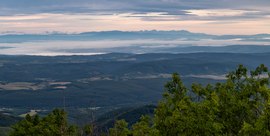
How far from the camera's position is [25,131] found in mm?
37062

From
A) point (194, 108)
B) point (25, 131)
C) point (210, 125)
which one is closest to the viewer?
point (210, 125)

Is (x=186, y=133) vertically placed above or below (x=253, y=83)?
below

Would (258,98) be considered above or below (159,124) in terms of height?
above

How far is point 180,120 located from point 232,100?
5.11 metres

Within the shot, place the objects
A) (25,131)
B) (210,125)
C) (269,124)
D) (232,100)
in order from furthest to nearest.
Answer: (25,131) → (232,100) → (210,125) → (269,124)

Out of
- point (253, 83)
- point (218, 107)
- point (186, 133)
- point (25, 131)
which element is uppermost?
point (253, 83)

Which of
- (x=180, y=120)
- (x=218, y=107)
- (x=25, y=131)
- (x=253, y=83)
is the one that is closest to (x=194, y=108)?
(x=218, y=107)

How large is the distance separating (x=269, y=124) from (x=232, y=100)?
6877mm

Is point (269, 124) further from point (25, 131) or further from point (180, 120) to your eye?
point (25, 131)

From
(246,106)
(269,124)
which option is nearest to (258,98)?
(246,106)

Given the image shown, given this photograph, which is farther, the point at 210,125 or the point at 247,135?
the point at 210,125

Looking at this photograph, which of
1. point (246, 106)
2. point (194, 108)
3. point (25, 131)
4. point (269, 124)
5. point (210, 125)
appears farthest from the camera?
point (25, 131)

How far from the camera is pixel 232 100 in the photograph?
71.3ft

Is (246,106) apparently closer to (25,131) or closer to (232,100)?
(232,100)
